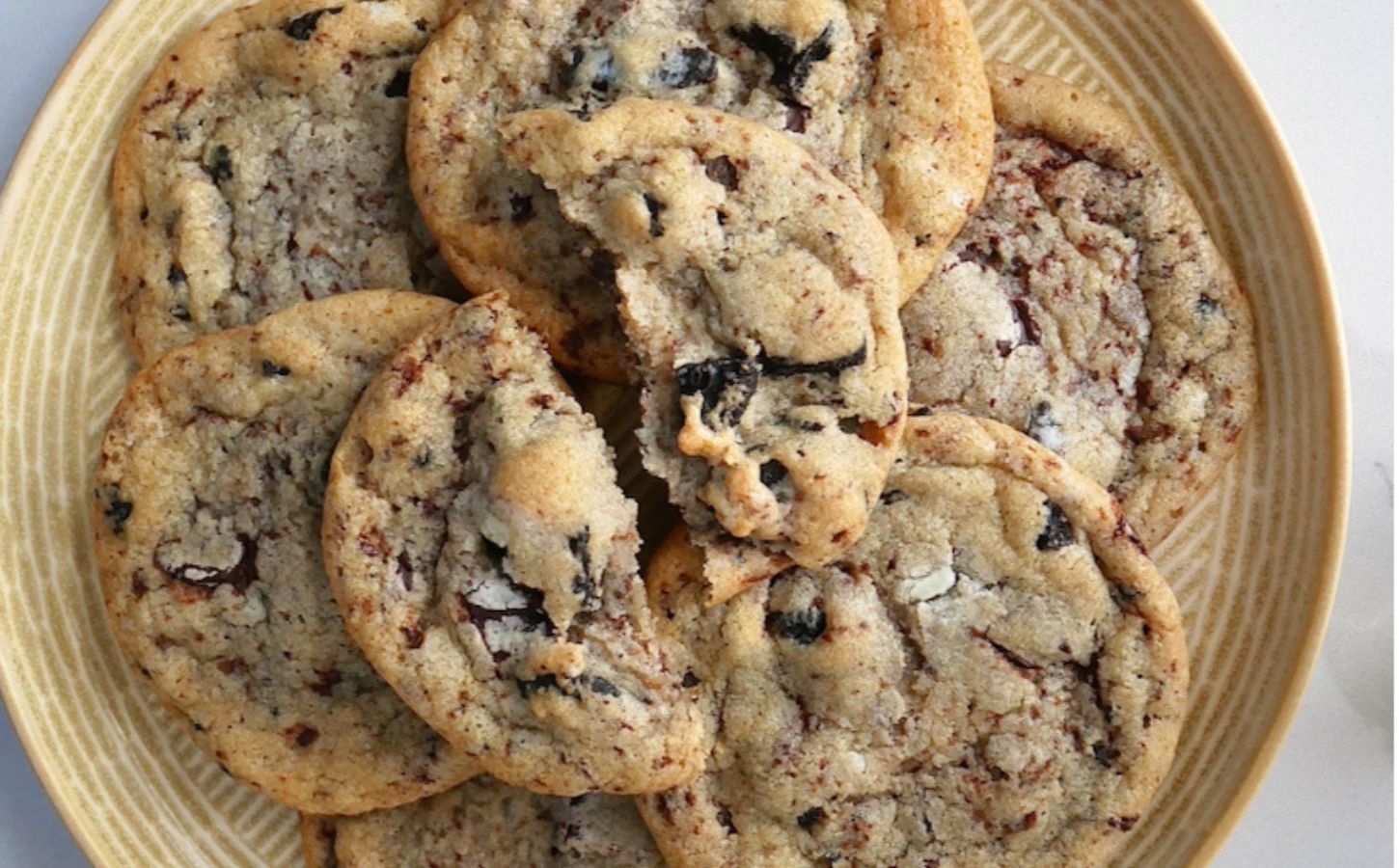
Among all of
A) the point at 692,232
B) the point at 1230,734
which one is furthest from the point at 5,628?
the point at 1230,734

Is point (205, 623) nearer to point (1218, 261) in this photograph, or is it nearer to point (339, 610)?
point (339, 610)

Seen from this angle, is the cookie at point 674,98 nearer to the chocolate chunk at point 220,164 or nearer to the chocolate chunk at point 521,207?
the chocolate chunk at point 521,207

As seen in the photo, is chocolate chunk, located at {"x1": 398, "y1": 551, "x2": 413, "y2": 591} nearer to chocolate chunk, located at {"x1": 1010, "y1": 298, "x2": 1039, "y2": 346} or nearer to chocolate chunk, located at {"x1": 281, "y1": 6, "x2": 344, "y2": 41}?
chocolate chunk, located at {"x1": 281, "y1": 6, "x2": 344, "y2": 41}

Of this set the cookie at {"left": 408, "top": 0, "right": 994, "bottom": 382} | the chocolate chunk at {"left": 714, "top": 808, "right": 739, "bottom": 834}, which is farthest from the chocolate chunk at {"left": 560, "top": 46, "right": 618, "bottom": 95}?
the chocolate chunk at {"left": 714, "top": 808, "right": 739, "bottom": 834}

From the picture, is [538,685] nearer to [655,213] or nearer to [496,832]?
[496,832]

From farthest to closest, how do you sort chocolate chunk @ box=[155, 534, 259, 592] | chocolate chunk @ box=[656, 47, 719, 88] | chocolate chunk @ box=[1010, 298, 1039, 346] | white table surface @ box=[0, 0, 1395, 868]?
1. white table surface @ box=[0, 0, 1395, 868]
2. chocolate chunk @ box=[1010, 298, 1039, 346]
3. chocolate chunk @ box=[155, 534, 259, 592]
4. chocolate chunk @ box=[656, 47, 719, 88]

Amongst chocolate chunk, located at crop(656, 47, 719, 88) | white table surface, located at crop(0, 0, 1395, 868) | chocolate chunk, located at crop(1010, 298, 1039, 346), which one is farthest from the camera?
white table surface, located at crop(0, 0, 1395, 868)

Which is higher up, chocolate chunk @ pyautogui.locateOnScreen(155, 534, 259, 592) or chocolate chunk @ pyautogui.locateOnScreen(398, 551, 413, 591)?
chocolate chunk @ pyautogui.locateOnScreen(398, 551, 413, 591)
